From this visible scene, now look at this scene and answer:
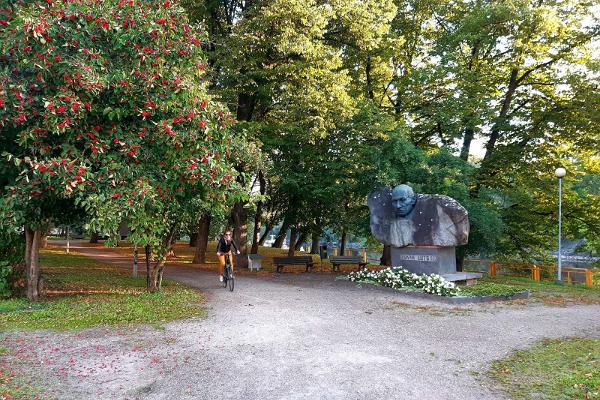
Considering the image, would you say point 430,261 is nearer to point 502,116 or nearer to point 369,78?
point 502,116

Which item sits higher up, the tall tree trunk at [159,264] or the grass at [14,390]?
the tall tree trunk at [159,264]

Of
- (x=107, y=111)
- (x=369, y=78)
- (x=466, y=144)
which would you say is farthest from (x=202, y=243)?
(x=107, y=111)

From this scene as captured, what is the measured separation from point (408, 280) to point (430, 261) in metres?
1.10

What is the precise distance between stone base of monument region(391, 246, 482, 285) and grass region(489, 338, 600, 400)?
6061 mm

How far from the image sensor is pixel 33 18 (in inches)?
297

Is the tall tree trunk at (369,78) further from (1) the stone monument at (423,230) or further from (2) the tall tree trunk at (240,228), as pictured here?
(2) the tall tree trunk at (240,228)

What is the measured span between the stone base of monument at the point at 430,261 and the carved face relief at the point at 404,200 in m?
1.16

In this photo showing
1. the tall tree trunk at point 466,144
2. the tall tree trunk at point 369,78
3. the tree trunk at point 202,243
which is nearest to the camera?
the tall tree trunk at point 466,144

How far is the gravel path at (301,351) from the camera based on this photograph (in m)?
4.98

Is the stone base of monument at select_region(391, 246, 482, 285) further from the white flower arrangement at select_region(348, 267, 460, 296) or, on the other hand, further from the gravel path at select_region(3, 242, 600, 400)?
the gravel path at select_region(3, 242, 600, 400)

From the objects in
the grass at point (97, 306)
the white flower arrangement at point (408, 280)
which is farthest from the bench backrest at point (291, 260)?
the grass at point (97, 306)

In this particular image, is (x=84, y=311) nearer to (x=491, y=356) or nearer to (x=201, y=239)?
(x=491, y=356)

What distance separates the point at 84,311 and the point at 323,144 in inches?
431

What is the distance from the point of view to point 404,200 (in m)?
14.0
